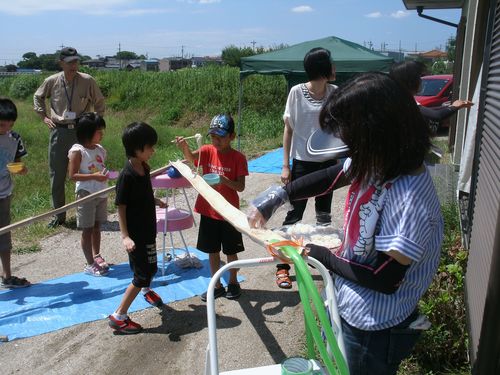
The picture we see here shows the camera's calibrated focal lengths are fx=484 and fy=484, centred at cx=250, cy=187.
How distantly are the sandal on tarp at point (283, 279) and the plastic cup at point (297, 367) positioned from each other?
100 inches

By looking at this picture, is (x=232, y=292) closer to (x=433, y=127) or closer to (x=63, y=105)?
(x=433, y=127)

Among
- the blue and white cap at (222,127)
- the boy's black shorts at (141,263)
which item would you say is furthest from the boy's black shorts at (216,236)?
the blue and white cap at (222,127)

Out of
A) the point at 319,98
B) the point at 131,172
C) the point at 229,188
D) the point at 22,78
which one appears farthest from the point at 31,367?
the point at 22,78

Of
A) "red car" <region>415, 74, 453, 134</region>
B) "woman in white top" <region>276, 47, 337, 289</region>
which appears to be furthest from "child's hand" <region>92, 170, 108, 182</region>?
"red car" <region>415, 74, 453, 134</region>

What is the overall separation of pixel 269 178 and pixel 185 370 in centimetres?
601

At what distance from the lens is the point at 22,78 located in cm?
3716

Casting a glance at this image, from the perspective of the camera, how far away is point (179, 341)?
3.66 metres

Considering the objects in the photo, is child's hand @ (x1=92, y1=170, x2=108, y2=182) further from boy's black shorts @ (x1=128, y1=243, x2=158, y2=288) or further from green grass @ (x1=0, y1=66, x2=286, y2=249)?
green grass @ (x1=0, y1=66, x2=286, y2=249)

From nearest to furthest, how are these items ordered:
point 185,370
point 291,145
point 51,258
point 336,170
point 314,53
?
point 336,170 → point 185,370 → point 314,53 → point 291,145 → point 51,258

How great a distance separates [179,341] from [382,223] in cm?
250

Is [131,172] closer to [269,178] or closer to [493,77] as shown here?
[493,77]

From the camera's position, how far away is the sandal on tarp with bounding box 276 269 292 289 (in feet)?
14.3

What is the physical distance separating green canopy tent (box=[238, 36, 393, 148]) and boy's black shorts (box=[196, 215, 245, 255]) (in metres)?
7.51

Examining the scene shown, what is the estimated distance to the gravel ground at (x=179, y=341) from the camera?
133 inches
